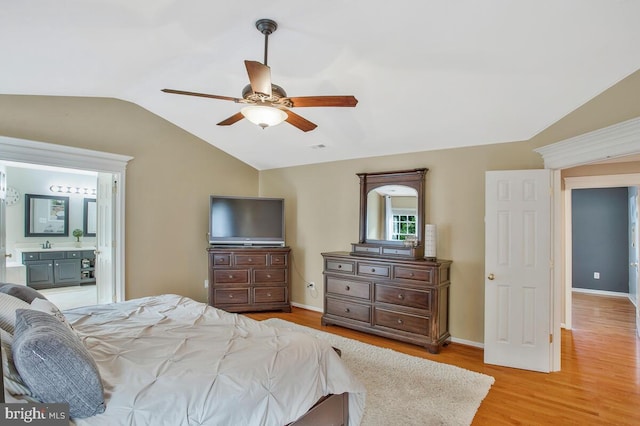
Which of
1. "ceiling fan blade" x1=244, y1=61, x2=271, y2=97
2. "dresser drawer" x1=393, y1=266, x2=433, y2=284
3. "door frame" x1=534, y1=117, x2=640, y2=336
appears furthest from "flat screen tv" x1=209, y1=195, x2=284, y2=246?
"door frame" x1=534, y1=117, x2=640, y2=336

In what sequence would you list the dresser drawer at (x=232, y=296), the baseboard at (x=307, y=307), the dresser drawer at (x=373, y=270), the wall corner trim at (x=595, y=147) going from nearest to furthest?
the wall corner trim at (x=595, y=147)
the dresser drawer at (x=373, y=270)
the dresser drawer at (x=232, y=296)
the baseboard at (x=307, y=307)

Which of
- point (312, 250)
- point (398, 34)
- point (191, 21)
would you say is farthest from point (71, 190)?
point (398, 34)

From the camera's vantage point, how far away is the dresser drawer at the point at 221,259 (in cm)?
501

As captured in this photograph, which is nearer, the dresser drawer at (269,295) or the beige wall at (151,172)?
the beige wall at (151,172)

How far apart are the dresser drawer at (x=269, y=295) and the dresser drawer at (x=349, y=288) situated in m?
0.98

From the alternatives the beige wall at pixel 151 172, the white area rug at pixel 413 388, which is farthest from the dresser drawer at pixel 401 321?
the beige wall at pixel 151 172

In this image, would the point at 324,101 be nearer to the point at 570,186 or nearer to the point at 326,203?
the point at 326,203

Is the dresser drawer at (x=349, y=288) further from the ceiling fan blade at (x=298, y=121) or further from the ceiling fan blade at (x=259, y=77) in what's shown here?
the ceiling fan blade at (x=259, y=77)

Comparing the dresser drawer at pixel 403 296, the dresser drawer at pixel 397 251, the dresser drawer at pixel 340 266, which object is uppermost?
the dresser drawer at pixel 397 251

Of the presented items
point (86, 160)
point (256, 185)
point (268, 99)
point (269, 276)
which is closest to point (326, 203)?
point (269, 276)

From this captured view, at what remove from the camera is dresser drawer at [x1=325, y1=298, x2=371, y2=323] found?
167 inches

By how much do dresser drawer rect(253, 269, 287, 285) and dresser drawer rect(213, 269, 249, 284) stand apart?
6.0 inches

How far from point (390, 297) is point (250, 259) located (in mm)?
2254

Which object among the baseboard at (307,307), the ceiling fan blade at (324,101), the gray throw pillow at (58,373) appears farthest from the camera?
the baseboard at (307,307)
